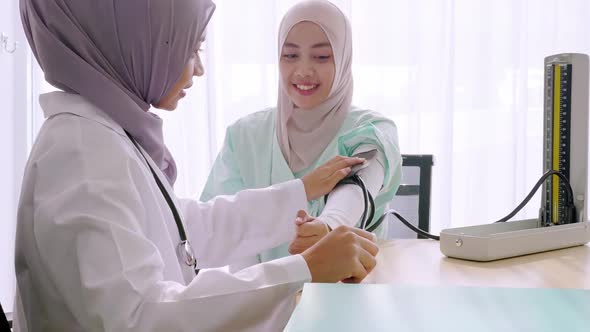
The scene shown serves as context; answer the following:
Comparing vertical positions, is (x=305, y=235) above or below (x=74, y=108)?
below

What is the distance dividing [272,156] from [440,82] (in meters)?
1.89


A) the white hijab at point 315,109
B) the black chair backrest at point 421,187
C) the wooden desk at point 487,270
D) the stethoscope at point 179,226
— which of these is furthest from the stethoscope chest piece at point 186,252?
the black chair backrest at point 421,187

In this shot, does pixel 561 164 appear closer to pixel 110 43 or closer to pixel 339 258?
pixel 339 258

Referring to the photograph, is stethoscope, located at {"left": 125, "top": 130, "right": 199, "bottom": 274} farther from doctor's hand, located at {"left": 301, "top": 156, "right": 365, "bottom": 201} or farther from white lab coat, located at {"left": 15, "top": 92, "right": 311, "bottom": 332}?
doctor's hand, located at {"left": 301, "top": 156, "right": 365, "bottom": 201}

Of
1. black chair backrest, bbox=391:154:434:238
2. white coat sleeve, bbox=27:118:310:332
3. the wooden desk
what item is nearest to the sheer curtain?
black chair backrest, bbox=391:154:434:238

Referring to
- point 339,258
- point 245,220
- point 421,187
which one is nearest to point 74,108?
point 339,258

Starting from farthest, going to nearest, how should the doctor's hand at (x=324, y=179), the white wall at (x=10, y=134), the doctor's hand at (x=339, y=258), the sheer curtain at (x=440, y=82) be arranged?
the sheer curtain at (x=440, y=82) < the white wall at (x=10, y=134) < the doctor's hand at (x=324, y=179) < the doctor's hand at (x=339, y=258)

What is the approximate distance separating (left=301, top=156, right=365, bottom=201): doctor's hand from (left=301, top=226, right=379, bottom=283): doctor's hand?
1.43ft

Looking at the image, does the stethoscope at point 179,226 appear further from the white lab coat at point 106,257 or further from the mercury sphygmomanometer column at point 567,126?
the mercury sphygmomanometer column at point 567,126

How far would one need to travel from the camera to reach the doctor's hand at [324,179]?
4.71 ft

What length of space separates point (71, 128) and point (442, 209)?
2842 millimetres

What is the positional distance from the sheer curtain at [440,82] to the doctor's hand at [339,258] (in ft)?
8.02

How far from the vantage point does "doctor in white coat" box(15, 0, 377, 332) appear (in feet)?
2.57

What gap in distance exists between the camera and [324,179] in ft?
4.73
